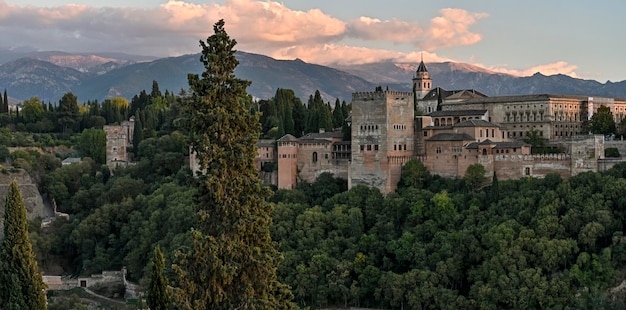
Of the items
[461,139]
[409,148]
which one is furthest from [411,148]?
[461,139]

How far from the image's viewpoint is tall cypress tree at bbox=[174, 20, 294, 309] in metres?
11.7

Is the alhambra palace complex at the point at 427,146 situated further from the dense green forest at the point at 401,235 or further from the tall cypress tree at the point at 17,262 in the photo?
the tall cypress tree at the point at 17,262

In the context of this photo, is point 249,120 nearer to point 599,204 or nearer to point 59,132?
point 599,204

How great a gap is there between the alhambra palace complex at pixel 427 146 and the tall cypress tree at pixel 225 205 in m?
27.8

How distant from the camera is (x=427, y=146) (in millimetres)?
40625

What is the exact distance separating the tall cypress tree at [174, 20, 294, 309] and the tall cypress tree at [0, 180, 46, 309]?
10065 mm

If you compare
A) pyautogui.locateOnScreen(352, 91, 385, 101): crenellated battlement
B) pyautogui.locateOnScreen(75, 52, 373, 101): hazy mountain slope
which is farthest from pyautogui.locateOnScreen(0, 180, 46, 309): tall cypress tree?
pyautogui.locateOnScreen(75, 52, 373, 101): hazy mountain slope

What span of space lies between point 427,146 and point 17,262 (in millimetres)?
23999

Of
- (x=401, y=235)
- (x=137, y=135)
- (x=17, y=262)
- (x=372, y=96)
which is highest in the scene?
(x=372, y=96)

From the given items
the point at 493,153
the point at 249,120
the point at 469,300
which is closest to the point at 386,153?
the point at 493,153

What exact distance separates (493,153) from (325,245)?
899cm

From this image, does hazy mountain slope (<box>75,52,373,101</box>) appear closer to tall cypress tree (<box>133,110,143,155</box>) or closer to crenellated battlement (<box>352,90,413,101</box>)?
tall cypress tree (<box>133,110,143,155</box>)

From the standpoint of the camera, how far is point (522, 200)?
3553cm

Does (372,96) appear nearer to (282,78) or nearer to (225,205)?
(225,205)
